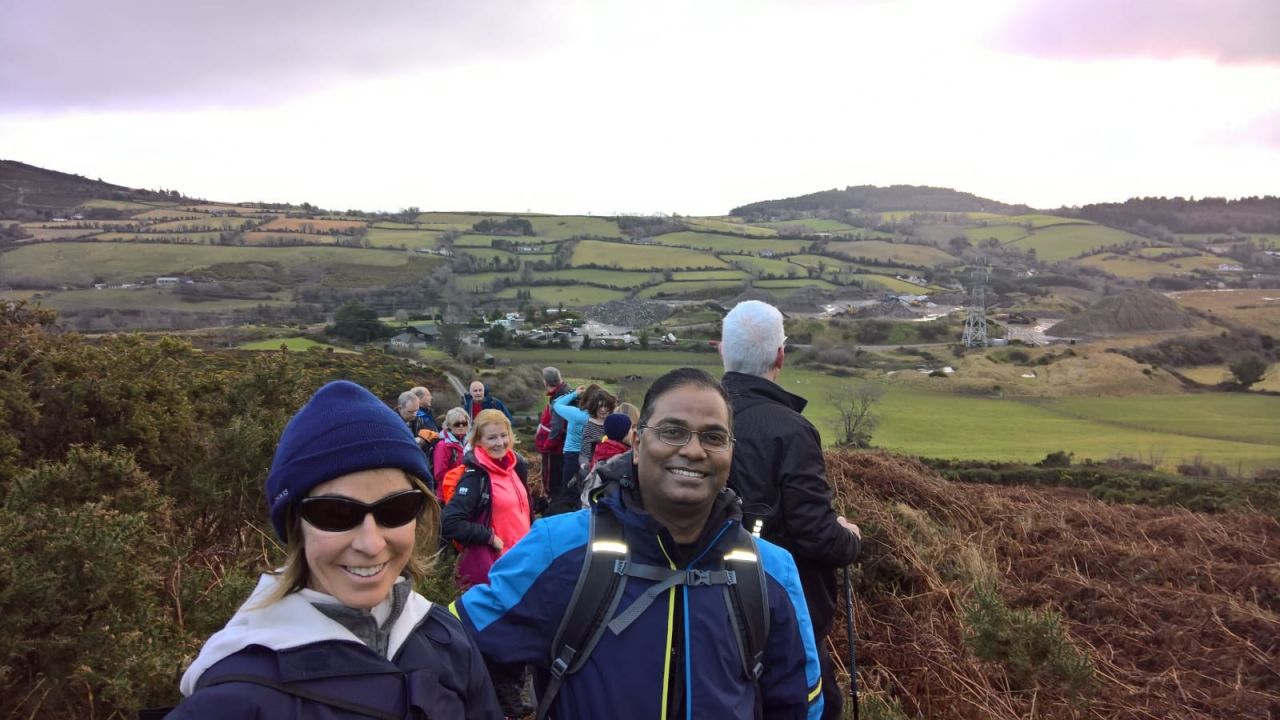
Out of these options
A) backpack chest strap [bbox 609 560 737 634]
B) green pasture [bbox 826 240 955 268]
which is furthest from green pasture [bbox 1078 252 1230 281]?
backpack chest strap [bbox 609 560 737 634]

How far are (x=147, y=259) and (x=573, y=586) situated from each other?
66111 mm

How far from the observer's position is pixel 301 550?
1.47 meters

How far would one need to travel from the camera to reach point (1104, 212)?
122375 mm

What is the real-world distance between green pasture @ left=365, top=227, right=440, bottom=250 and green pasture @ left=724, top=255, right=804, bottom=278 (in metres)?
31.3

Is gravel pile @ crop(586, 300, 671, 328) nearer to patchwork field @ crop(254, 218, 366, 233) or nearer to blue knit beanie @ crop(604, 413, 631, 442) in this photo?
patchwork field @ crop(254, 218, 366, 233)

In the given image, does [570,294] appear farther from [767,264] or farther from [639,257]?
[767,264]

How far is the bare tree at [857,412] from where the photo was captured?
23719mm

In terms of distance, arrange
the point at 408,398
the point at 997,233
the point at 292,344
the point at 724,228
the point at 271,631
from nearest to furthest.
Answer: the point at 271,631
the point at 408,398
the point at 292,344
the point at 724,228
the point at 997,233

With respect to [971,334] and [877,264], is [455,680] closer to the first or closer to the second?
[971,334]

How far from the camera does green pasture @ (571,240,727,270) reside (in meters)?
74.0

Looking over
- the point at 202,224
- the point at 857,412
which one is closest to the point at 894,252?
the point at 857,412

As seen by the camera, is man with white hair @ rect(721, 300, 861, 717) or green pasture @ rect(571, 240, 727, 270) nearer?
man with white hair @ rect(721, 300, 861, 717)

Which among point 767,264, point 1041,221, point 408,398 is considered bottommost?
point 767,264

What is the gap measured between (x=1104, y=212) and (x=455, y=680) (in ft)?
478
